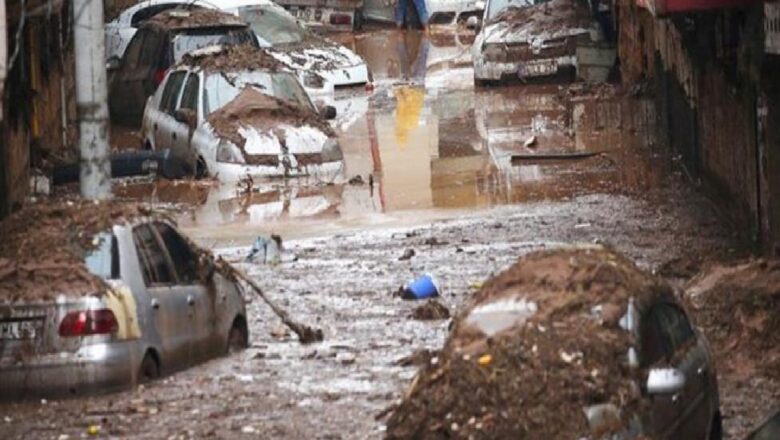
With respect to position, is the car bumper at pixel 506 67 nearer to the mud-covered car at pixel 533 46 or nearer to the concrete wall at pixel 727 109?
the mud-covered car at pixel 533 46

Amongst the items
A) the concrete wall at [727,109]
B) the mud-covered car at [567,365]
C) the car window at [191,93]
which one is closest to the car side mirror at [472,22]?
the concrete wall at [727,109]

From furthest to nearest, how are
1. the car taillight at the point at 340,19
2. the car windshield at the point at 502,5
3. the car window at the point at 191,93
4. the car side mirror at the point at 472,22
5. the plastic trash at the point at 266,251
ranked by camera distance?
the car taillight at the point at 340,19, the car side mirror at the point at 472,22, the car windshield at the point at 502,5, the car window at the point at 191,93, the plastic trash at the point at 266,251

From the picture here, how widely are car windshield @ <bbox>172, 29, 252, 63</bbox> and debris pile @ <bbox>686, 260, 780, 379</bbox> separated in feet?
66.8

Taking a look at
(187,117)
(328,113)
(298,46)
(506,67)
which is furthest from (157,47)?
(187,117)

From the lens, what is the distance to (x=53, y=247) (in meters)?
14.9

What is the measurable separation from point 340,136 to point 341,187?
5977mm

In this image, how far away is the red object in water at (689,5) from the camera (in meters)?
19.0

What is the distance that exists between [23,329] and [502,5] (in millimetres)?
28287

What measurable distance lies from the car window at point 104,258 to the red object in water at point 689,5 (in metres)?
6.60

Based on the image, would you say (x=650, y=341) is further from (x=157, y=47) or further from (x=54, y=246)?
(x=157, y=47)

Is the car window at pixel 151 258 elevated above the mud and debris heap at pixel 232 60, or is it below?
below

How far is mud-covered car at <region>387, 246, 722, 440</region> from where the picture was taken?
10.6 metres

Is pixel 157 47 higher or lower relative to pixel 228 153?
higher

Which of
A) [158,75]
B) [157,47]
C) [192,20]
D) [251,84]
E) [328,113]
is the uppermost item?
[192,20]
